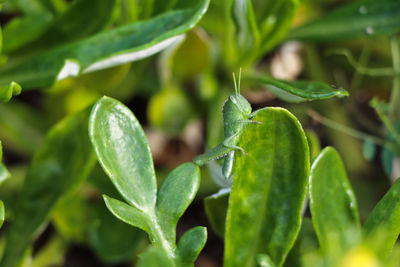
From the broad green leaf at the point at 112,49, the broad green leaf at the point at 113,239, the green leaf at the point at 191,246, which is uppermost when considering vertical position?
the broad green leaf at the point at 112,49

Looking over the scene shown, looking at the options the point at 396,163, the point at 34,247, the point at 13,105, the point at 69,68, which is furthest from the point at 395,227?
the point at 13,105

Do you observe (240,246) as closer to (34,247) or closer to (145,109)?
(34,247)

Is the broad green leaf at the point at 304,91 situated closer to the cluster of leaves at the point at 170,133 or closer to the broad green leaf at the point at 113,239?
→ the cluster of leaves at the point at 170,133

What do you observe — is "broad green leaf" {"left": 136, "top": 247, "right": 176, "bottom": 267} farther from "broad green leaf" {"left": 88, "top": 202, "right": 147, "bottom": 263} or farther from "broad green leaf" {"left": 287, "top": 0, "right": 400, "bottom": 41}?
"broad green leaf" {"left": 287, "top": 0, "right": 400, "bottom": 41}

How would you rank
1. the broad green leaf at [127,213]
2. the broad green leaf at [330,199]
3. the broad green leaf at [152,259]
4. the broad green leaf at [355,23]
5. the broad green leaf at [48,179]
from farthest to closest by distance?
the broad green leaf at [355,23] → the broad green leaf at [48,179] → the broad green leaf at [330,199] → the broad green leaf at [127,213] → the broad green leaf at [152,259]

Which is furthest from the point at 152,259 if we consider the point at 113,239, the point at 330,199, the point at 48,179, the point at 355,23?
the point at 355,23

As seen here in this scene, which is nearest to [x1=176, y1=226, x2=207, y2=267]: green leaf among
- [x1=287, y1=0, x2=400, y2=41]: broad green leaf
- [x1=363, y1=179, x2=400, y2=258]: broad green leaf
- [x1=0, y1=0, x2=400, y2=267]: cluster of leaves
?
[x1=0, y1=0, x2=400, y2=267]: cluster of leaves

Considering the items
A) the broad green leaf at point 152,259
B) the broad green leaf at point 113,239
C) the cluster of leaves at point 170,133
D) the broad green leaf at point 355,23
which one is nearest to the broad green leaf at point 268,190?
the cluster of leaves at point 170,133
